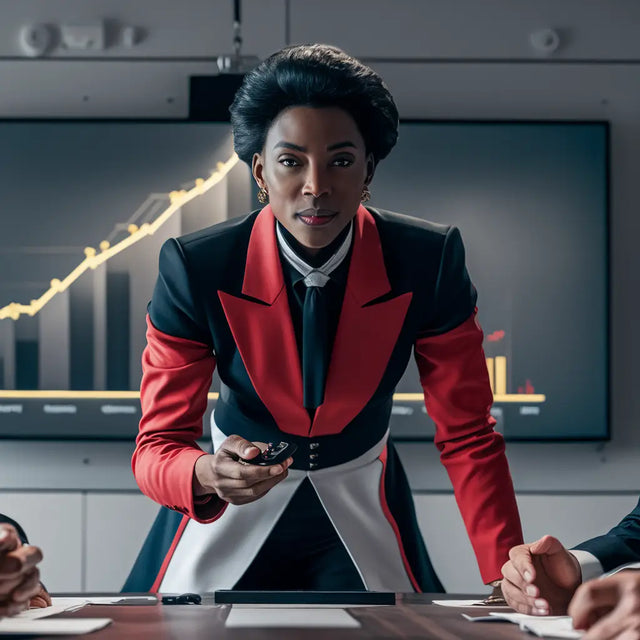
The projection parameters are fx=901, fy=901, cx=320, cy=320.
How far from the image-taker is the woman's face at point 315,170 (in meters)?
1.49

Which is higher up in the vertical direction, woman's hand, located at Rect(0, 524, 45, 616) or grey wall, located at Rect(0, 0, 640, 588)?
grey wall, located at Rect(0, 0, 640, 588)

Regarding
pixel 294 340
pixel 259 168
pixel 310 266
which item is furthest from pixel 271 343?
pixel 259 168

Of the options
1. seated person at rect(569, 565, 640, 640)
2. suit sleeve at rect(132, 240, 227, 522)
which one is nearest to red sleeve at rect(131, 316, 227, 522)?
suit sleeve at rect(132, 240, 227, 522)

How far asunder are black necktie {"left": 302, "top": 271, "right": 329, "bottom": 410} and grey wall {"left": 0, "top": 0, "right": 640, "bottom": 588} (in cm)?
189

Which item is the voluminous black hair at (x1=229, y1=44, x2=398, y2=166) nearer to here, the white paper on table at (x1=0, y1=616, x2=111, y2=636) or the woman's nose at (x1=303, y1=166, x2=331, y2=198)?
the woman's nose at (x1=303, y1=166, x2=331, y2=198)

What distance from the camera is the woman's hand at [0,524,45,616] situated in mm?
1059

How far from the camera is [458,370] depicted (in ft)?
5.38

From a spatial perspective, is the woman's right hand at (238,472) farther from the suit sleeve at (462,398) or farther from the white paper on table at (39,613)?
the suit sleeve at (462,398)

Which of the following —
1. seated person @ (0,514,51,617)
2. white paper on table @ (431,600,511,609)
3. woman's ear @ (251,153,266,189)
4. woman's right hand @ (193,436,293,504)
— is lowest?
white paper on table @ (431,600,511,609)

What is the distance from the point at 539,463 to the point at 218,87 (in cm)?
180

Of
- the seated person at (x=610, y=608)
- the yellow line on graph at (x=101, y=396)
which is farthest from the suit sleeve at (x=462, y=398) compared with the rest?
the yellow line on graph at (x=101, y=396)

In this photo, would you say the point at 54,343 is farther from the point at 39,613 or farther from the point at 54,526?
the point at 39,613

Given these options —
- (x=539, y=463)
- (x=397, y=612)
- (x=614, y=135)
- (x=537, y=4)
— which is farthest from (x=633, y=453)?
(x=397, y=612)

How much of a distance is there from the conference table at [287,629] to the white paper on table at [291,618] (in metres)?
0.01
